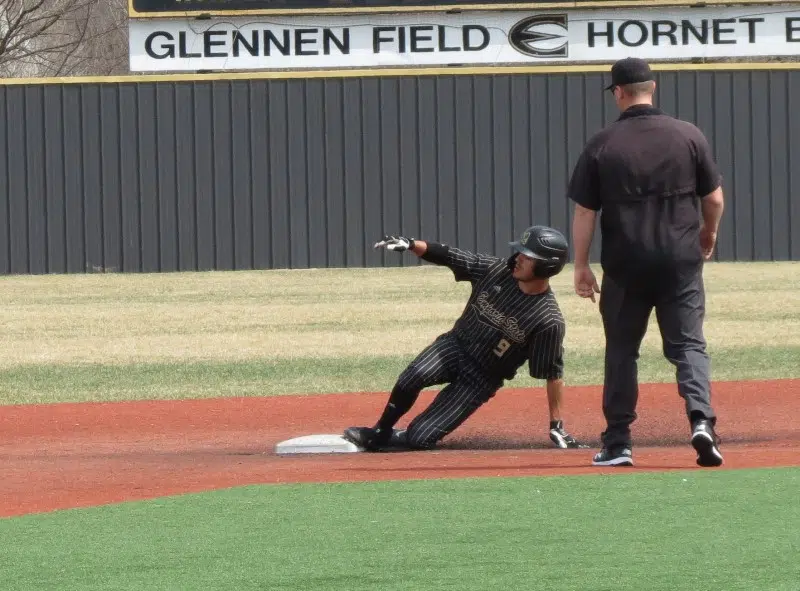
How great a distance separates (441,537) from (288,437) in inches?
162

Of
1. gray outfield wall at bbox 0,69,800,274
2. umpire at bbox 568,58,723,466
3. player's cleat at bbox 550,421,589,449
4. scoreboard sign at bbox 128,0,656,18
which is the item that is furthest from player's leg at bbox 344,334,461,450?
gray outfield wall at bbox 0,69,800,274

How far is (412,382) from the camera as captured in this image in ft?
27.0

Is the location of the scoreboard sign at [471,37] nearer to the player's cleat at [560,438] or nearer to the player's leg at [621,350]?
the player's cleat at [560,438]

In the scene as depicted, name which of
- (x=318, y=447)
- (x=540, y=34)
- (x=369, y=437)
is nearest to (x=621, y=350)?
(x=369, y=437)

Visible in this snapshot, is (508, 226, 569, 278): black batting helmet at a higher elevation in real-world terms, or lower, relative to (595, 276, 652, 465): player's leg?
higher

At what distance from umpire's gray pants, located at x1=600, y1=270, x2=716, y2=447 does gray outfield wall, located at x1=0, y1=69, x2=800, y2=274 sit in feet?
62.2

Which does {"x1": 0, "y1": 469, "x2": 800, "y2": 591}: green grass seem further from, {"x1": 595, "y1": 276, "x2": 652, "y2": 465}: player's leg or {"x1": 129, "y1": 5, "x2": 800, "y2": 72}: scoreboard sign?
{"x1": 129, "y1": 5, "x2": 800, "y2": 72}: scoreboard sign

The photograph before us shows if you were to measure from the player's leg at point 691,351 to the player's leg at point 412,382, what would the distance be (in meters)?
1.88

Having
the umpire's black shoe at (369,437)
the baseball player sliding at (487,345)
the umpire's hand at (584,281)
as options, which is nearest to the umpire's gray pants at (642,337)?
the umpire's hand at (584,281)

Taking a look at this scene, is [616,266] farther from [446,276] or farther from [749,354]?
[446,276]

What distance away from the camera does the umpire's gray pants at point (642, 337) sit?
21.4ft

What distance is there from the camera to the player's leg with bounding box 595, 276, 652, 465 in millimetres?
6633

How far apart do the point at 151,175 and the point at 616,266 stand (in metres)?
19.8

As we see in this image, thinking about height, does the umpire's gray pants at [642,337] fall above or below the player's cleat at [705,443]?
above
